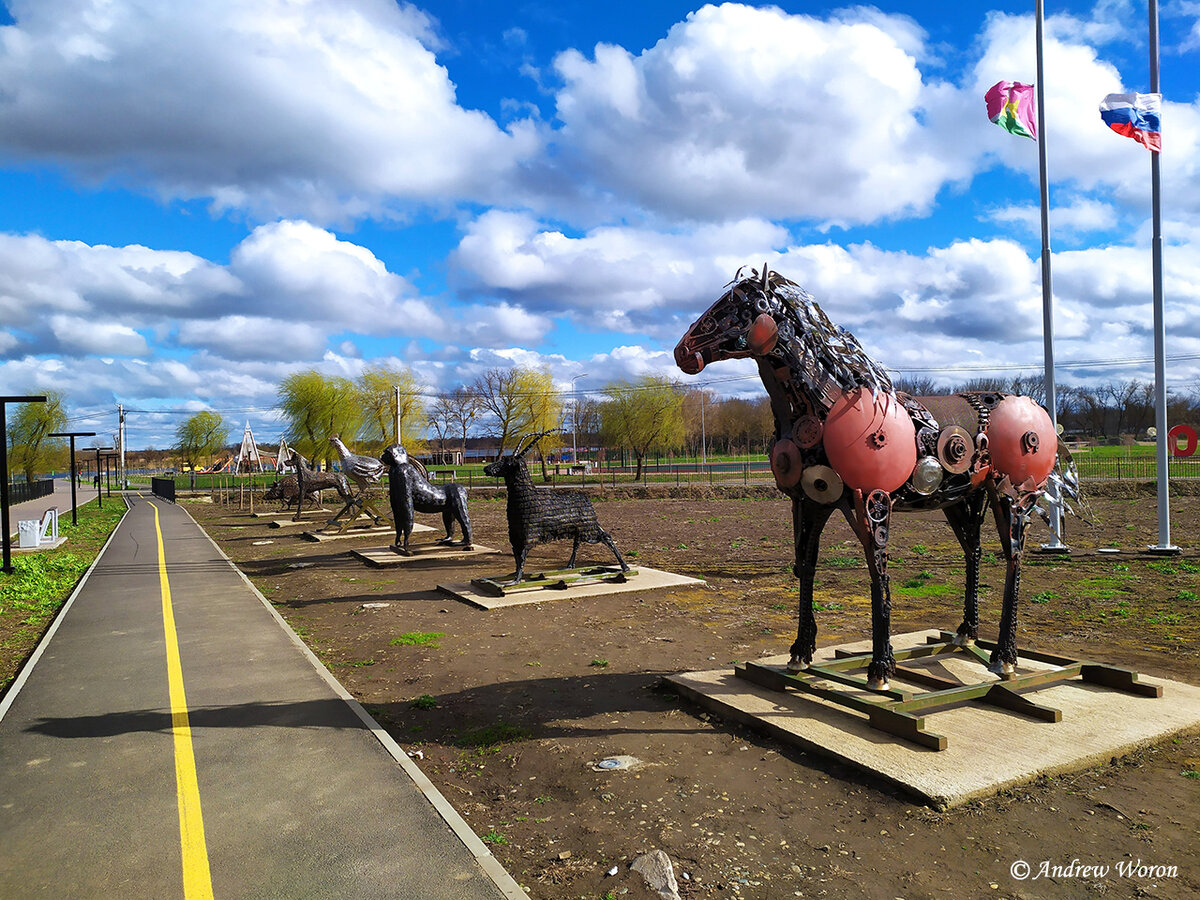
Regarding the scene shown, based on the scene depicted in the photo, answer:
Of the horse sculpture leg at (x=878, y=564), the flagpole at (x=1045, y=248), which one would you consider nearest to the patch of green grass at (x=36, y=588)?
the horse sculpture leg at (x=878, y=564)

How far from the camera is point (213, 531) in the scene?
77.6 ft

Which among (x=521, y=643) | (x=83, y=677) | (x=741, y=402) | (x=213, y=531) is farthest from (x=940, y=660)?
(x=741, y=402)

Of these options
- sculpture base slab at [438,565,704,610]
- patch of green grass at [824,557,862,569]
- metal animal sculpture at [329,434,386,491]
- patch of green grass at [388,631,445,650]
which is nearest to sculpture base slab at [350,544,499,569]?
metal animal sculpture at [329,434,386,491]

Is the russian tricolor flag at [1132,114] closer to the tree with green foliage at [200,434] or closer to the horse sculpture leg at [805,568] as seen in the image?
the horse sculpture leg at [805,568]

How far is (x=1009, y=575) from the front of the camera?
599cm

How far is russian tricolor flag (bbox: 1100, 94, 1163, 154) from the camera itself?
41.4ft

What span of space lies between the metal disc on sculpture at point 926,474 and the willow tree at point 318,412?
5301cm

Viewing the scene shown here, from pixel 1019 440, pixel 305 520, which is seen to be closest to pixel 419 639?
pixel 1019 440

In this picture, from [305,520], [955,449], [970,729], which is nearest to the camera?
[970,729]

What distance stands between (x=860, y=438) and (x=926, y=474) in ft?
2.34

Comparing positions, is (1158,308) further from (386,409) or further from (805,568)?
(386,409)

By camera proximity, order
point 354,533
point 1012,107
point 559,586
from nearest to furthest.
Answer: point 559,586 → point 1012,107 → point 354,533

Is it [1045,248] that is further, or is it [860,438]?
[1045,248]

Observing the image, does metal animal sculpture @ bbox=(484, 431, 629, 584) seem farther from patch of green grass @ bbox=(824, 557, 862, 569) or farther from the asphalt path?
patch of green grass @ bbox=(824, 557, 862, 569)
